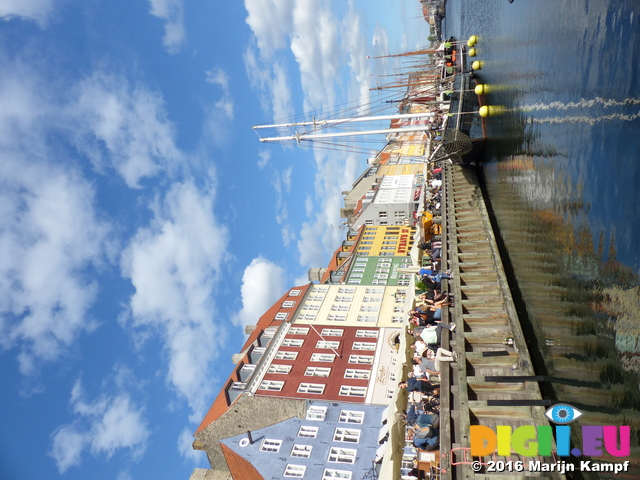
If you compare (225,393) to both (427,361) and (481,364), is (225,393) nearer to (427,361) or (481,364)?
(427,361)

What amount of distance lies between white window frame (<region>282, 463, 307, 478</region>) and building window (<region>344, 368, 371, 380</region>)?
1037cm

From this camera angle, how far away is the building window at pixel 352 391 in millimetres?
42656

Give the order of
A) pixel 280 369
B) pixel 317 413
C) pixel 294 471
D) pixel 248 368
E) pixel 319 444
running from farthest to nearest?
pixel 248 368 → pixel 280 369 → pixel 317 413 → pixel 319 444 → pixel 294 471

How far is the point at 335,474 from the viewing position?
3697 cm

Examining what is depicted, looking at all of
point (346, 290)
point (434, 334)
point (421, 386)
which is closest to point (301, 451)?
point (346, 290)

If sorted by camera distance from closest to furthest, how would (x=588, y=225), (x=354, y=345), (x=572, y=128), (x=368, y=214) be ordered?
(x=588, y=225) → (x=572, y=128) → (x=354, y=345) → (x=368, y=214)

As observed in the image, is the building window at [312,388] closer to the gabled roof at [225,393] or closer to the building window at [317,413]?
the building window at [317,413]

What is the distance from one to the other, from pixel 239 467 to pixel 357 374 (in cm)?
1544

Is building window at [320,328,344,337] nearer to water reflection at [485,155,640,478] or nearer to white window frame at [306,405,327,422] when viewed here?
white window frame at [306,405,327,422]

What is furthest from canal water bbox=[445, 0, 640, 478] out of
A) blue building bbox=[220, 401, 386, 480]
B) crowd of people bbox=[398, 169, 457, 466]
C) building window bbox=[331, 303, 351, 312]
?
building window bbox=[331, 303, 351, 312]

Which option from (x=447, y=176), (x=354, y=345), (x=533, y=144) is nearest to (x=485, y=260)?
(x=533, y=144)

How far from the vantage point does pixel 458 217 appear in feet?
104

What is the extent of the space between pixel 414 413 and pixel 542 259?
9.83m

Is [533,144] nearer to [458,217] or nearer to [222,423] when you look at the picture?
[458,217]
